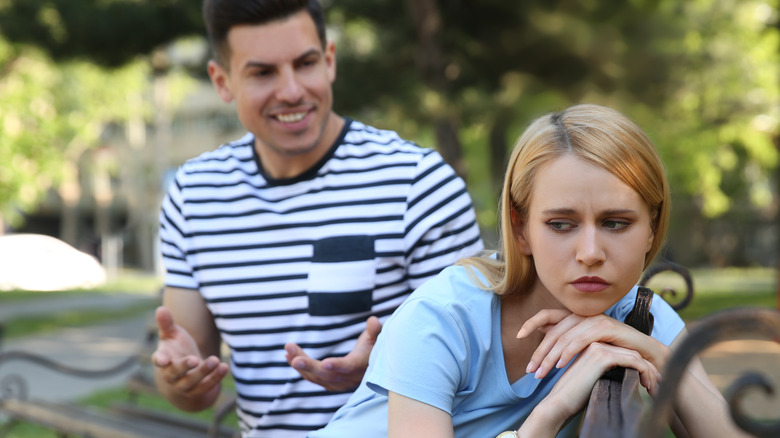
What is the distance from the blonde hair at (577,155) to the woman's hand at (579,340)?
162 mm

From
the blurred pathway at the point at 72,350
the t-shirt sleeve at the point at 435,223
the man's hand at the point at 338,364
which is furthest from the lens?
the blurred pathway at the point at 72,350

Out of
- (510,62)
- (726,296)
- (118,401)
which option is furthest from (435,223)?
(726,296)

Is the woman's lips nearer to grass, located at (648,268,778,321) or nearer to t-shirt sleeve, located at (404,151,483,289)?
t-shirt sleeve, located at (404,151,483,289)

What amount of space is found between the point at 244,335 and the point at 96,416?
1773 mm

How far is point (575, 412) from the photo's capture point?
1.56 m

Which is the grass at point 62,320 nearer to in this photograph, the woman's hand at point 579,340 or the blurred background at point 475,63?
the blurred background at point 475,63

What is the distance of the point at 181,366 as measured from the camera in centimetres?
232

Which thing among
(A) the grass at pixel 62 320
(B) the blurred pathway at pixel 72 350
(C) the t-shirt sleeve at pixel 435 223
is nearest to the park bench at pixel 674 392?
(C) the t-shirt sleeve at pixel 435 223

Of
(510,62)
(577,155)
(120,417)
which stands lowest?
(120,417)

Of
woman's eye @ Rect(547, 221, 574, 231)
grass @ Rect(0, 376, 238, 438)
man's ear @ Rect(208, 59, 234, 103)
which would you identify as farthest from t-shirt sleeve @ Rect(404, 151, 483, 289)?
Answer: grass @ Rect(0, 376, 238, 438)

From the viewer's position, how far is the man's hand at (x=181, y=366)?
2.32m

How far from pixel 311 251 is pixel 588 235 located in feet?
3.67

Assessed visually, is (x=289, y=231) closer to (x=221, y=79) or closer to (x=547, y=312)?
(x=221, y=79)

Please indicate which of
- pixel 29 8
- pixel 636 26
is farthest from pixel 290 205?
pixel 636 26
